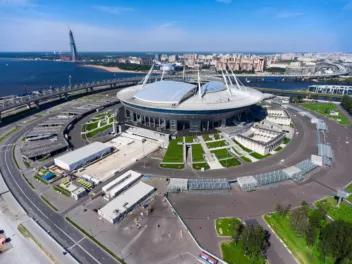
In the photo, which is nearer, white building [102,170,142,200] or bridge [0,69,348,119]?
white building [102,170,142,200]

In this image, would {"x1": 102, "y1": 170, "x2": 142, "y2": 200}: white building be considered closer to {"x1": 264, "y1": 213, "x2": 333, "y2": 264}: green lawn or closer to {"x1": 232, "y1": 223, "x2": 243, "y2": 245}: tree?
{"x1": 232, "y1": 223, "x2": 243, "y2": 245}: tree

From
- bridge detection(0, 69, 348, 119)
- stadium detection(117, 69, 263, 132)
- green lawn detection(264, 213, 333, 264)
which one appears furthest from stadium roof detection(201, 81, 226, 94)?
green lawn detection(264, 213, 333, 264)

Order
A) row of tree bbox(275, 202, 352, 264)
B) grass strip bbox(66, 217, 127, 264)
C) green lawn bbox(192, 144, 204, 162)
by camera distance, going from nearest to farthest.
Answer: row of tree bbox(275, 202, 352, 264) < grass strip bbox(66, 217, 127, 264) < green lawn bbox(192, 144, 204, 162)

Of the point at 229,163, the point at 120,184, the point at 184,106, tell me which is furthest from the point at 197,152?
the point at 120,184

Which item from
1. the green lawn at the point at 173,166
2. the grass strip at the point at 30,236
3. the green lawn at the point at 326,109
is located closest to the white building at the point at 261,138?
the green lawn at the point at 173,166

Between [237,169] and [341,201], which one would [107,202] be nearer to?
[237,169]
